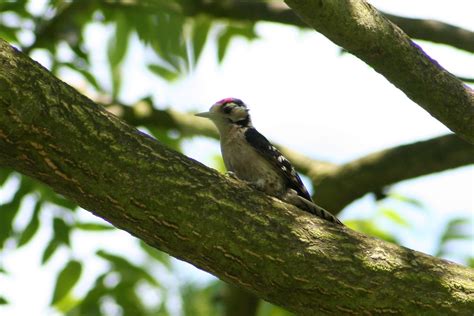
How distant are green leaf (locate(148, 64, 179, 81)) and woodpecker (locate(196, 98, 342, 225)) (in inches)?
48.2

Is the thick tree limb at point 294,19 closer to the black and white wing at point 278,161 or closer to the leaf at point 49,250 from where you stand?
the black and white wing at point 278,161

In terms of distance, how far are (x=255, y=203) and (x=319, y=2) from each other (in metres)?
1.23

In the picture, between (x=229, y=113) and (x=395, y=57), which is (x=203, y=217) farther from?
(x=229, y=113)

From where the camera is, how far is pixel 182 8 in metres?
6.42

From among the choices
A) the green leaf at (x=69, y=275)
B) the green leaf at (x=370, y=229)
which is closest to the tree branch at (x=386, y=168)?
the green leaf at (x=370, y=229)

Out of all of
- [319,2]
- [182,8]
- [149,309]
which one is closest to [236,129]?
[182,8]

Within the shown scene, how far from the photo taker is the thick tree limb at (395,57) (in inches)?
173

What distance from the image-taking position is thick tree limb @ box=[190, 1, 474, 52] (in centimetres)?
650

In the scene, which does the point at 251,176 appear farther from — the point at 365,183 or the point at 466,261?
the point at 466,261

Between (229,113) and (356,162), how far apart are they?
1.38 metres

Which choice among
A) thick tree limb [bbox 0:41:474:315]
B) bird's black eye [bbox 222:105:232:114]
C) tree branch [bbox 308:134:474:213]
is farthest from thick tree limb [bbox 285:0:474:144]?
bird's black eye [bbox 222:105:232:114]

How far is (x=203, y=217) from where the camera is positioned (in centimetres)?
441

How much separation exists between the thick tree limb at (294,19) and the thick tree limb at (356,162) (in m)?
1.11

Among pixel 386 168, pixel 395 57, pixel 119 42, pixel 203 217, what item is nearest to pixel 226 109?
pixel 119 42
